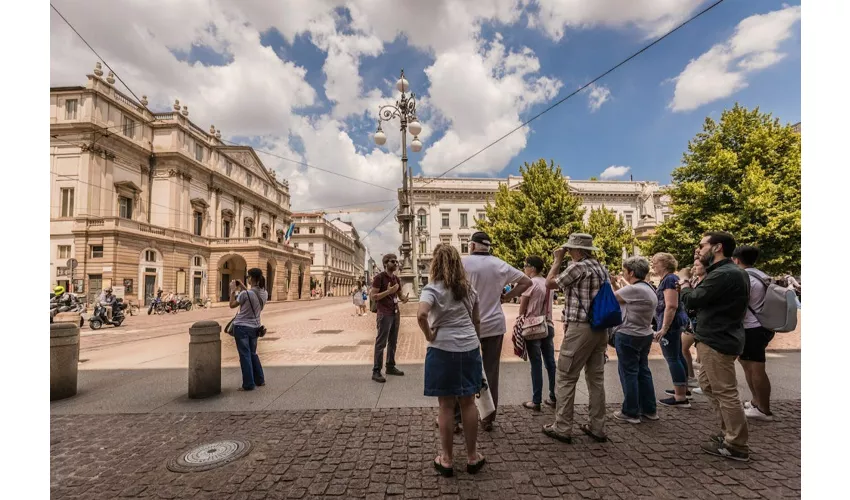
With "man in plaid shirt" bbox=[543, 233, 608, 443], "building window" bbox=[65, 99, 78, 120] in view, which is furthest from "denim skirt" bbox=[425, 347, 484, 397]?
"building window" bbox=[65, 99, 78, 120]

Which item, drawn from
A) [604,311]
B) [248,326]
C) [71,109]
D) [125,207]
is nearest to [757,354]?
[604,311]

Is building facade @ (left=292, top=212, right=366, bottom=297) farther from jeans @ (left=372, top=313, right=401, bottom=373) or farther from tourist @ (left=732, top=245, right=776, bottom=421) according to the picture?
tourist @ (left=732, top=245, right=776, bottom=421)

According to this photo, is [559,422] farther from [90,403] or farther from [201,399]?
[90,403]

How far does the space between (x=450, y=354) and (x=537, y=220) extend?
27.5m

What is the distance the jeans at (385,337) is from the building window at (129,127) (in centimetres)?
3519

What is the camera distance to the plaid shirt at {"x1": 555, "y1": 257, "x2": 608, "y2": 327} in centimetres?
370

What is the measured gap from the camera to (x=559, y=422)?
369cm

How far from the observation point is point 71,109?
26.8 meters

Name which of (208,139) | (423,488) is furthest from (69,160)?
(423,488)

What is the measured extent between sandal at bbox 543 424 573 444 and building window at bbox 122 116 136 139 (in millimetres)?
38160

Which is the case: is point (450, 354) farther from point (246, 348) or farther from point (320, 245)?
point (320, 245)

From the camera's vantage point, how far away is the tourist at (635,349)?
13.6ft

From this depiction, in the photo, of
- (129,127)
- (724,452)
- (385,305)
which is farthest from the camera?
(129,127)

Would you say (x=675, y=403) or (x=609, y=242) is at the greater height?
(x=609, y=242)
